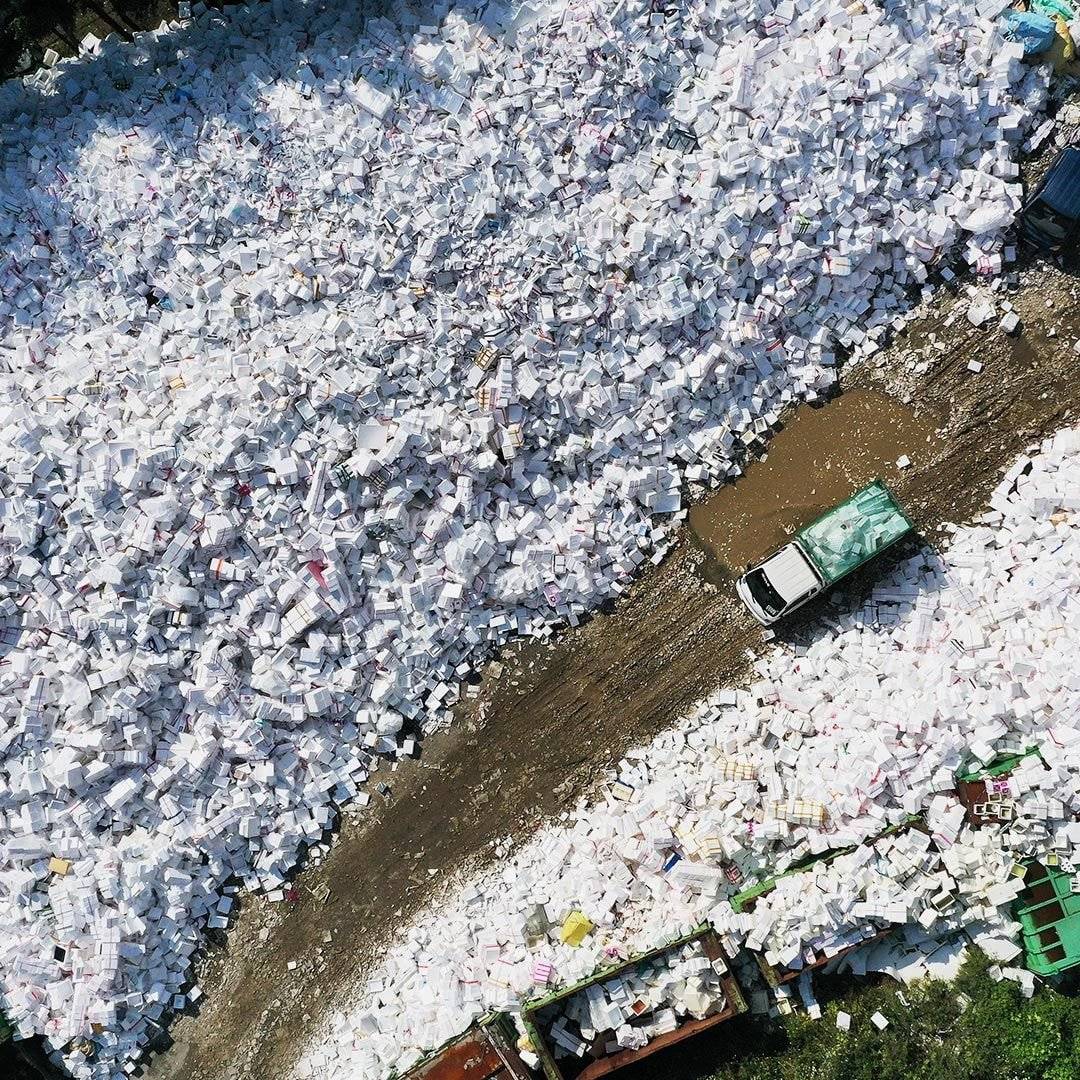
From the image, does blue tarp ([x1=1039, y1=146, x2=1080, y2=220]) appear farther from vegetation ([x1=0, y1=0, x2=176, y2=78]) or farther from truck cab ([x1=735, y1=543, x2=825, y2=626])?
vegetation ([x1=0, y1=0, x2=176, y2=78])

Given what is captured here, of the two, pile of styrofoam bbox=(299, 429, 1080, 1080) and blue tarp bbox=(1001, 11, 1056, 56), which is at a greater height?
blue tarp bbox=(1001, 11, 1056, 56)

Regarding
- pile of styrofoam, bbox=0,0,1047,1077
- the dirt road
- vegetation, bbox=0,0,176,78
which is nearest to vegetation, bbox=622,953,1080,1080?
pile of styrofoam, bbox=0,0,1047,1077


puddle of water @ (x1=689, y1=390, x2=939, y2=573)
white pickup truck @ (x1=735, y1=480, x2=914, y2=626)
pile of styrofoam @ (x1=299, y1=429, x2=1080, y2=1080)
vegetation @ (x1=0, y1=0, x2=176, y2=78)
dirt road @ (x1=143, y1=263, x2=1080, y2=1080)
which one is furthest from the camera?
vegetation @ (x1=0, y1=0, x2=176, y2=78)

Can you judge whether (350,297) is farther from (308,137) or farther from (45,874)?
(45,874)

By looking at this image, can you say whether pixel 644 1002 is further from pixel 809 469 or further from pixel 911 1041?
pixel 809 469

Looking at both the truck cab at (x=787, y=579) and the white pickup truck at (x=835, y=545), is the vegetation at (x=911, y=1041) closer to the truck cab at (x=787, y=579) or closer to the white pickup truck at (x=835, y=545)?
the truck cab at (x=787, y=579)
